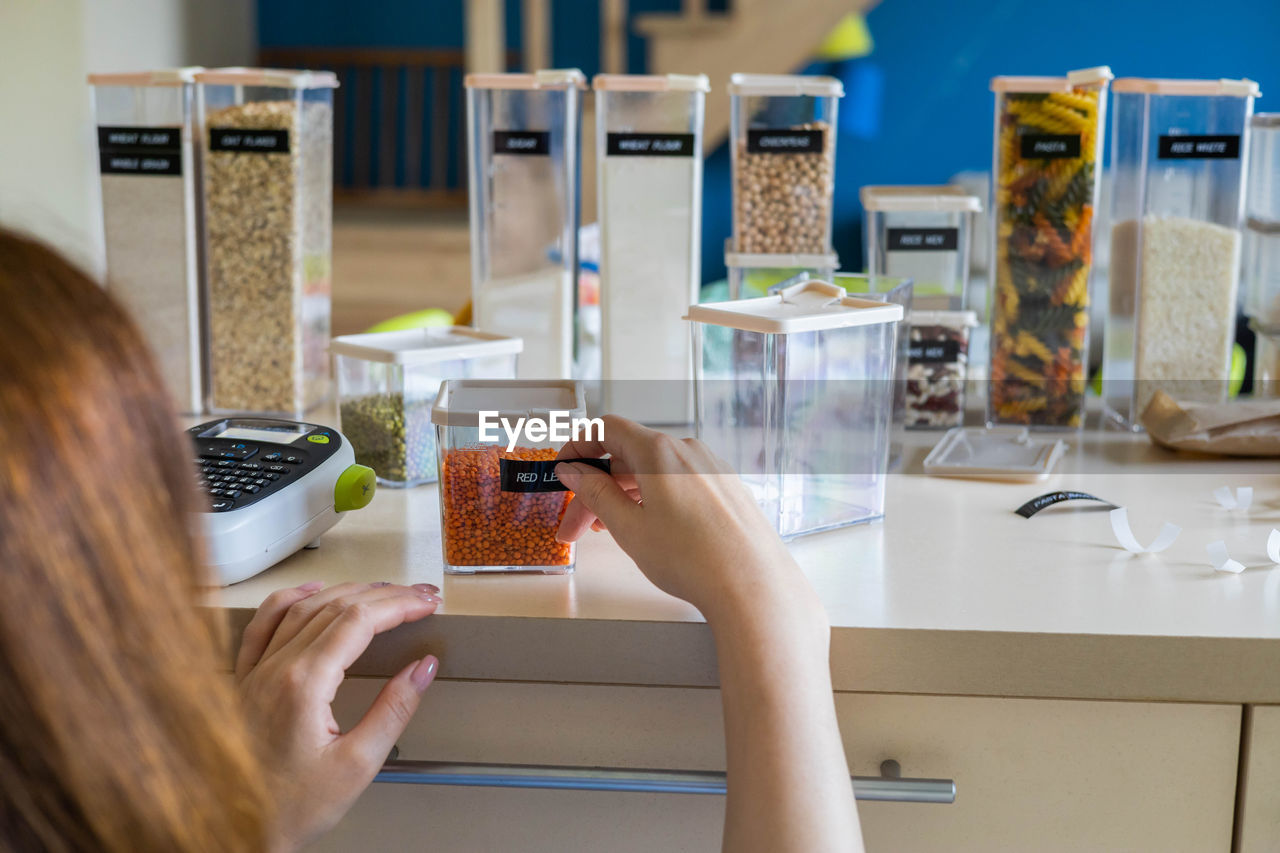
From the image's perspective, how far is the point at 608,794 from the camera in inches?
32.2

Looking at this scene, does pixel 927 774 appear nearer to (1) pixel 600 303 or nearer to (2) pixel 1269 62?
(1) pixel 600 303

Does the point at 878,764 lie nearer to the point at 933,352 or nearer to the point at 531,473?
the point at 531,473

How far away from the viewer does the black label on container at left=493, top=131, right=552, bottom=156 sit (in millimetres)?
1230

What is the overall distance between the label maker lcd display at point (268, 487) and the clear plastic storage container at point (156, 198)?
312 millimetres

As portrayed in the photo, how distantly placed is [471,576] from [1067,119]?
2.41 feet

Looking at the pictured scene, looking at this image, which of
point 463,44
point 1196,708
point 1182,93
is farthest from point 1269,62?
point 1196,708

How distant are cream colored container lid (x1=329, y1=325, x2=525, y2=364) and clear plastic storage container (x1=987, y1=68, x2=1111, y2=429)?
0.50m

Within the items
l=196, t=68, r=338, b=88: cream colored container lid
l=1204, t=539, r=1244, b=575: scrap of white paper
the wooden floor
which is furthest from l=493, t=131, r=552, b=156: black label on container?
the wooden floor

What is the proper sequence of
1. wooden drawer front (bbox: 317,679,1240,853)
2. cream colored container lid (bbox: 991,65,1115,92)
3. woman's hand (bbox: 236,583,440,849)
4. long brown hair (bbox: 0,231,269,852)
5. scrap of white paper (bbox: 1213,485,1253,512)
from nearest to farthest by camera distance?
1. long brown hair (bbox: 0,231,269,852)
2. woman's hand (bbox: 236,583,440,849)
3. wooden drawer front (bbox: 317,679,1240,853)
4. scrap of white paper (bbox: 1213,485,1253,512)
5. cream colored container lid (bbox: 991,65,1115,92)

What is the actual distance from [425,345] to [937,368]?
0.53 m

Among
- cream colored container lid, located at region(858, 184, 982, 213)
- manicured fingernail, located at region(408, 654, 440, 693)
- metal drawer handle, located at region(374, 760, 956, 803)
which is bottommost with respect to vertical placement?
metal drawer handle, located at region(374, 760, 956, 803)

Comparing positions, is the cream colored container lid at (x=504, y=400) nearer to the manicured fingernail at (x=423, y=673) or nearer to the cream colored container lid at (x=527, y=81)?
the manicured fingernail at (x=423, y=673)

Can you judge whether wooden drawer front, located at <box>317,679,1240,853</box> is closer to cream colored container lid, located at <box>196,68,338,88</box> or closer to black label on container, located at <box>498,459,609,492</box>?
black label on container, located at <box>498,459,609,492</box>

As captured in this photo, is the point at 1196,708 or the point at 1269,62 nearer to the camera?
the point at 1196,708
